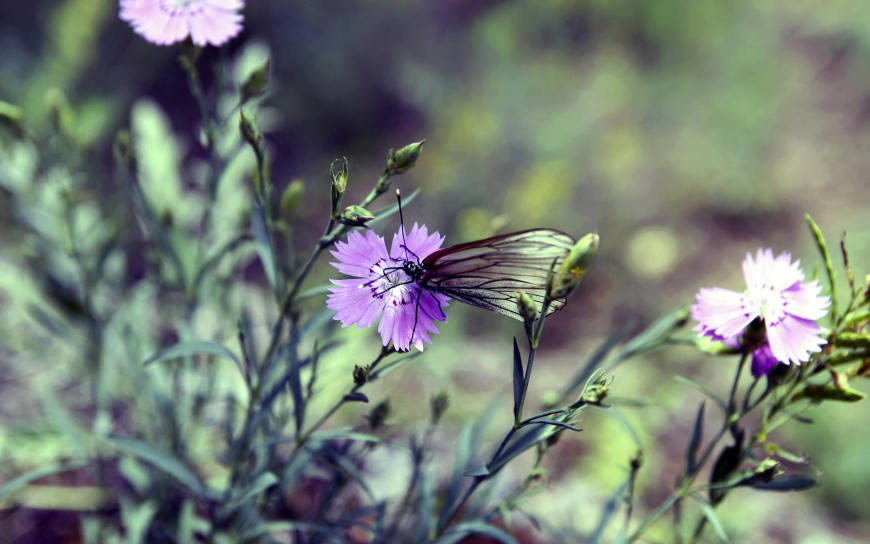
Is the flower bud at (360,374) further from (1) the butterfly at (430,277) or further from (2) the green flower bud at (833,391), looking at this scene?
(2) the green flower bud at (833,391)

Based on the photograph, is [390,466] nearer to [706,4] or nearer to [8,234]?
[8,234]

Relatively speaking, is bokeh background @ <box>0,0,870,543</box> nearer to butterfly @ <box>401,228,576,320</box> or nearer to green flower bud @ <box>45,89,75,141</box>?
green flower bud @ <box>45,89,75,141</box>

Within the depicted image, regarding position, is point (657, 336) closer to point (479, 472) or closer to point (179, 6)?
point (479, 472)

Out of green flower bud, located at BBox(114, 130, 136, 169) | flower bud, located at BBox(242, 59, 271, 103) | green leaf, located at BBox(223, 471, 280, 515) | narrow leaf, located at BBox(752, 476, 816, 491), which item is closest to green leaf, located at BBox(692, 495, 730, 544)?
narrow leaf, located at BBox(752, 476, 816, 491)

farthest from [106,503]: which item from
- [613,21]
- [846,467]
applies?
[613,21]

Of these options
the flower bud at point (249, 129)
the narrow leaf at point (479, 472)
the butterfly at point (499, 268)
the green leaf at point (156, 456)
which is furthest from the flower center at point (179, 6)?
the narrow leaf at point (479, 472)
